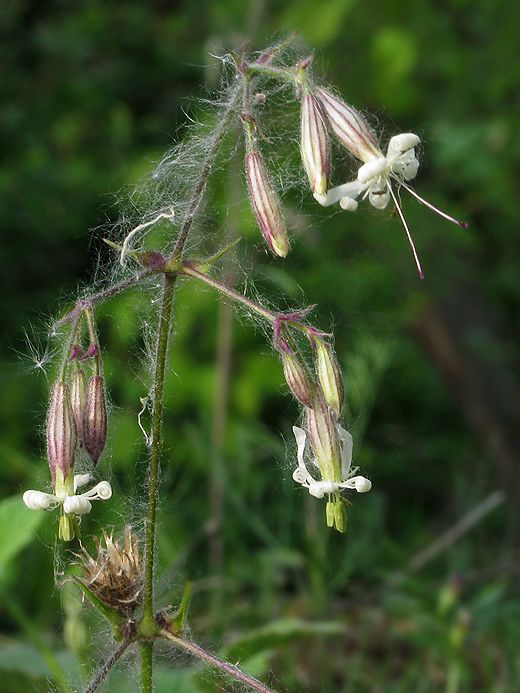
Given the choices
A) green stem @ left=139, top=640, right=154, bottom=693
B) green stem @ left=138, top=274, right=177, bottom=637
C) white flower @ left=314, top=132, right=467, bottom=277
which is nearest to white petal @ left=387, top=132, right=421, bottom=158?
white flower @ left=314, top=132, right=467, bottom=277

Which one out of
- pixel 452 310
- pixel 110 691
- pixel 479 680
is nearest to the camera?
pixel 110 691

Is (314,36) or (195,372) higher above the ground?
(314,36)

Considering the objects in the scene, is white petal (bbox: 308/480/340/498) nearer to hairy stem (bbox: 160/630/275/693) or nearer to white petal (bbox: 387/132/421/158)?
hairy stem (bbox: 160/630/275/693)

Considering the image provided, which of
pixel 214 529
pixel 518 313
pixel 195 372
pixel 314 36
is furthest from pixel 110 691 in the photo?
pixel 518 313

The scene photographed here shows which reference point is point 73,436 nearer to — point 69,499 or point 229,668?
point 69,499

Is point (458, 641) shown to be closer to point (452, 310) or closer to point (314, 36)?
point (452, 310)

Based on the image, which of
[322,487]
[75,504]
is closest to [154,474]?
[75,504]
